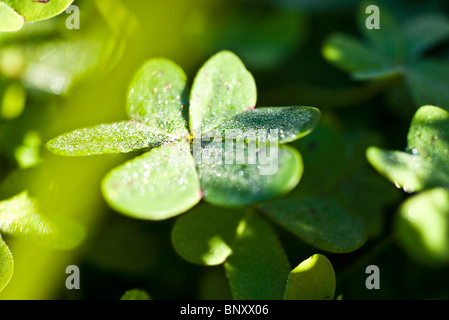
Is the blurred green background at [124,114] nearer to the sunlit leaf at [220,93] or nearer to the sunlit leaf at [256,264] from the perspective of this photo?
the sunlit leaf at [256,264]

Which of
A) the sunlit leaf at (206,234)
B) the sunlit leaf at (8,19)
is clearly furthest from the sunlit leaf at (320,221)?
the sunlit leaf at (8,19)

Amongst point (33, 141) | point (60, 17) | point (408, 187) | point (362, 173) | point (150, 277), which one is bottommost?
point (150, 277)

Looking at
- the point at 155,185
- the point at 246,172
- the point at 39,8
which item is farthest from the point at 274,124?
the point at 39,8

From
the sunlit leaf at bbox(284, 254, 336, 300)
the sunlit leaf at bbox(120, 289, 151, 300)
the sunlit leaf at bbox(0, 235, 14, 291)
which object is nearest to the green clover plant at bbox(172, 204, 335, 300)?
the sunlit leaf at bbox(284, 254, 336, 300)

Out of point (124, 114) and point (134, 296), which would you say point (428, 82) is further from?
point (134, 296)

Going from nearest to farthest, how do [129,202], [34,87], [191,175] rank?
[129,202], [191,175], [34,87]
